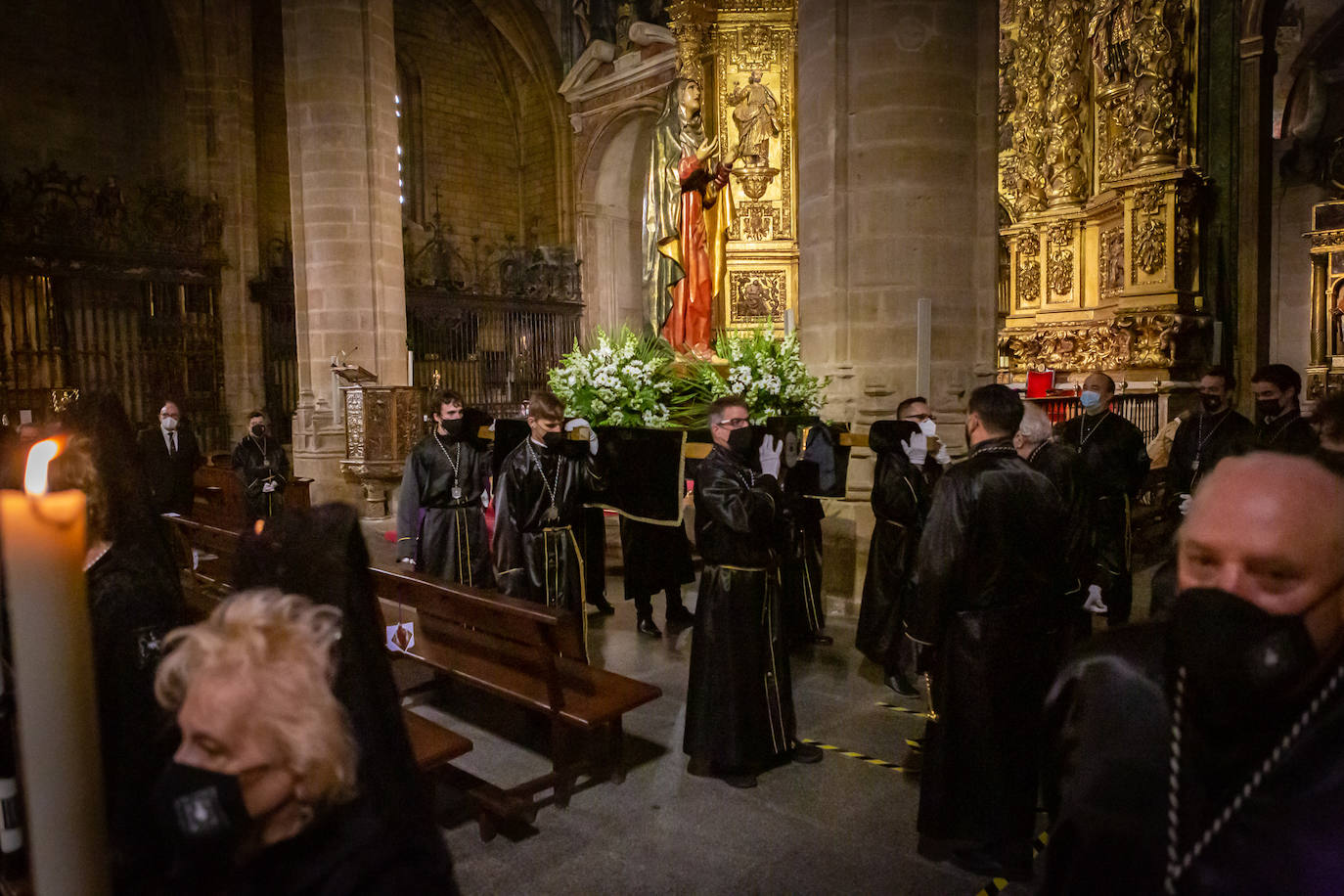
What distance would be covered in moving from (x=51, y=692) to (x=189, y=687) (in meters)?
0.54

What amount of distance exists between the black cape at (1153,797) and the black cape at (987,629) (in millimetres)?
1887

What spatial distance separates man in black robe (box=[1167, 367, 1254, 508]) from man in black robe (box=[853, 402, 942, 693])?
2.26 m

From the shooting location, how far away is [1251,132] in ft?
42.3

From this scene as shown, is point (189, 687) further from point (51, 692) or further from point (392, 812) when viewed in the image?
point (51, 692)

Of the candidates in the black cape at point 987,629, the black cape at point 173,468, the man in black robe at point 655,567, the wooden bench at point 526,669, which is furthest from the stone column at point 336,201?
the black cape at point 987,629

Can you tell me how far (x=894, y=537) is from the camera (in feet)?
19.4

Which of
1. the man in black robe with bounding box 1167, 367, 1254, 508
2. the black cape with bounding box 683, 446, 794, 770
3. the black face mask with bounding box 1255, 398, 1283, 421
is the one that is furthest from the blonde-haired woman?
the man in black robe with bounding box 1167, 367, 1254, 508

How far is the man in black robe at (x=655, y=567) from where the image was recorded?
7.12 meters

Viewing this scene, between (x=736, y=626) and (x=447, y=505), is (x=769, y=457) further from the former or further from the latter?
(x=447, y=505)

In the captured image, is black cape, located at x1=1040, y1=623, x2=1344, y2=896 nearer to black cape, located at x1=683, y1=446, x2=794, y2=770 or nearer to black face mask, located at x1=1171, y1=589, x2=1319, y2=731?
black face mask, located at x1=1171, y1=589, x2=1319, y2=731

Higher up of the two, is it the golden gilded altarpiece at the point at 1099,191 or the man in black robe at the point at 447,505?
the golden gilded altarpiece at the point at 1099,191

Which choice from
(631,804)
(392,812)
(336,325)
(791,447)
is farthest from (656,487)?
(336,325)

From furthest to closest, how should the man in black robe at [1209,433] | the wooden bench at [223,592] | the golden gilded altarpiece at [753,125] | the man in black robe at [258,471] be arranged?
the golden gilded altarpiece at [753,125] < the man in black robe at [258,471] < the man in black robe at [1209,433] < the wooden bench at [223,592]

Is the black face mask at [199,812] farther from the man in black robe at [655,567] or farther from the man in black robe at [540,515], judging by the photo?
the man in black robe at [655,567]
